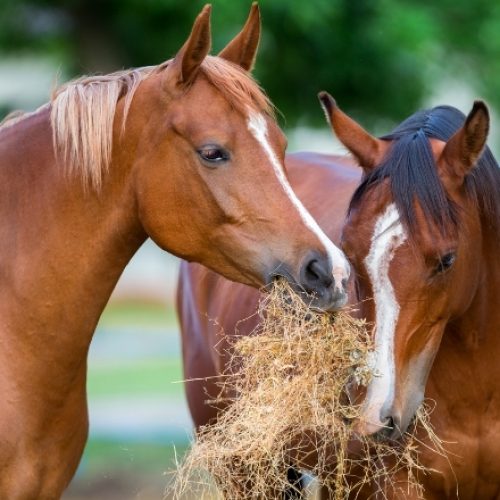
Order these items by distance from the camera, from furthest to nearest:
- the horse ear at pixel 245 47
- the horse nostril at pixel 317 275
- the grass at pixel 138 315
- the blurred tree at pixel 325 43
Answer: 1. the grass at pixel 138 315
2. the blurred tree at pixel 325 43
3. the horse ear at pixel 245 47
4. the horse nostril at pixel 317 275

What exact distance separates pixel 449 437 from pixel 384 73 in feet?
16.4

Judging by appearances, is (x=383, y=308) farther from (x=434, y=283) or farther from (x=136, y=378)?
(x=136, y=378)

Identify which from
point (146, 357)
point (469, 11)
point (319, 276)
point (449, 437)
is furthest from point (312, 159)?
point (146, 357)

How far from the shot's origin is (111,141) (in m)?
4.55

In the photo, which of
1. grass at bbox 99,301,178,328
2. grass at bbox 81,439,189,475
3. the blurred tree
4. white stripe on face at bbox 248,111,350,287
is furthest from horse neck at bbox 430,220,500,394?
grass at bbox 99,301,178,328

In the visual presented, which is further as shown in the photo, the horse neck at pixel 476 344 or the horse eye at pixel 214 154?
the horse neck at pixel 476 344

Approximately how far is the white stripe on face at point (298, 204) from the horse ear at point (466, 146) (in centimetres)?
70

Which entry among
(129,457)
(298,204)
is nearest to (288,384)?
(298,204)

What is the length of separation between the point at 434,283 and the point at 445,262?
0.09 meters

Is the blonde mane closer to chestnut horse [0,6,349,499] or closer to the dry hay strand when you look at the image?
chestnut horse [0,6,349,499]

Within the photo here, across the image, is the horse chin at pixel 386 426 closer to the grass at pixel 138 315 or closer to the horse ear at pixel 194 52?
the horse ear at pixel 194 52

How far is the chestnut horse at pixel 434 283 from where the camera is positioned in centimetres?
457

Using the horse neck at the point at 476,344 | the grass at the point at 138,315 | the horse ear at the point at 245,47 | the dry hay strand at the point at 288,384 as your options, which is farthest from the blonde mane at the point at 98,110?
the grass at the point at 138,315

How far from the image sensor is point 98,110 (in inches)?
180
